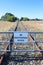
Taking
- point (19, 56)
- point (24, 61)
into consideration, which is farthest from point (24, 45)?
point (24, 61)

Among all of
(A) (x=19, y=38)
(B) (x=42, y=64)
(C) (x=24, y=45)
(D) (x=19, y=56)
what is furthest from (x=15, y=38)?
(C) (x=24, y=45)

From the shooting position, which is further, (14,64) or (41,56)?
(41,56)

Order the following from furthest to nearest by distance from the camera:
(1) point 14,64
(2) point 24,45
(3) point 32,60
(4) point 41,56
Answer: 1. (2) point 24,45
2. (4) point 41,56
3. (3) point 32,60
4. (1) point 14,64

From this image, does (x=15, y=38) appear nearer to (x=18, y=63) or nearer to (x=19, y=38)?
(x=19, y=38)

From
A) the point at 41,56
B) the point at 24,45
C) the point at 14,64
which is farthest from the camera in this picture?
the point at 24,45

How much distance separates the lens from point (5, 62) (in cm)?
837

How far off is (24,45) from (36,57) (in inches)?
139

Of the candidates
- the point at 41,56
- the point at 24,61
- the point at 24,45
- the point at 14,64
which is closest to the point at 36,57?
the point at 41,56

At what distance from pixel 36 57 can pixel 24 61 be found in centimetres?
86

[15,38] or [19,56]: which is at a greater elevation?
[15,38]

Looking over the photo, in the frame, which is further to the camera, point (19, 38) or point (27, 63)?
point (19, 38)

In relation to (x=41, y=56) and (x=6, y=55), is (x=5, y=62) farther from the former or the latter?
(x=41, y=56)

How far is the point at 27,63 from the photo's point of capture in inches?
327

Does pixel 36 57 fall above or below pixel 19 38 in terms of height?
below
